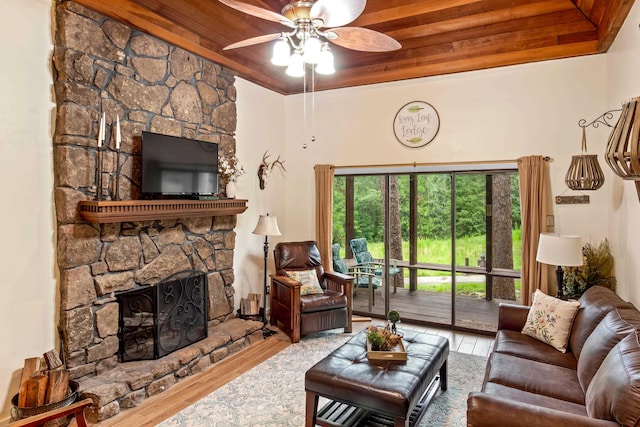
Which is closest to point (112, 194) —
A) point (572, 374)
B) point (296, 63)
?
point (296, 63)

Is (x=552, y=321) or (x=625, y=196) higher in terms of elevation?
(x=625, y=196)

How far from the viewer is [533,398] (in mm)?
2299

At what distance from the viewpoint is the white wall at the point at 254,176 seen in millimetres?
5012

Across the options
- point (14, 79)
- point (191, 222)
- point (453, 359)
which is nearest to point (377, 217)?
point (453, 359)

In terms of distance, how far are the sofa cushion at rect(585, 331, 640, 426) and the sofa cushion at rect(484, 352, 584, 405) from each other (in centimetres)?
31

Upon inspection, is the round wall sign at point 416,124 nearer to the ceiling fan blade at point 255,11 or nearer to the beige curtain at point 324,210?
the beige curtain at point 324,210

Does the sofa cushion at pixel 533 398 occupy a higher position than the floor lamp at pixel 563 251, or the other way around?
the floor lamp at pixel 563 251

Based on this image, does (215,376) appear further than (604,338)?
Yes

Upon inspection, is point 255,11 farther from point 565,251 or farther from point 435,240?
point 435,240

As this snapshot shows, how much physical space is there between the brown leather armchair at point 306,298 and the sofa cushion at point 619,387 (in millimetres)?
2802

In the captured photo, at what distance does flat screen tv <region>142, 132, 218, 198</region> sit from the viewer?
11.8ft

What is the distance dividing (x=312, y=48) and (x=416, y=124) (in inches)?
112

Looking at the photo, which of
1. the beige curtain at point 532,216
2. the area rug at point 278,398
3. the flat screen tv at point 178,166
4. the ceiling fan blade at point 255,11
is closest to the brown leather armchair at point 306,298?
the area rug at point 278,398

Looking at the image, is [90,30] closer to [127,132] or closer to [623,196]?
[127,132]
